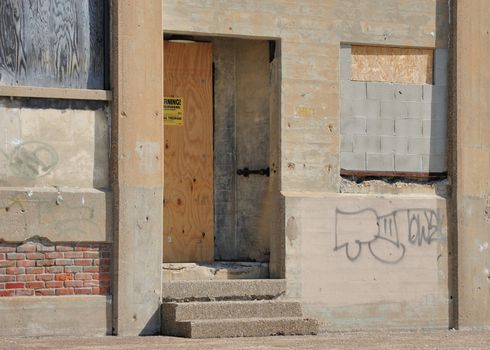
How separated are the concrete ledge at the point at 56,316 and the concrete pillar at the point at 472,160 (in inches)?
178

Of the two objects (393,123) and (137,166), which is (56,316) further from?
(393,123)

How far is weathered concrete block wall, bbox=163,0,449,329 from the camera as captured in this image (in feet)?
41.9

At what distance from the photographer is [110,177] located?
1209cm

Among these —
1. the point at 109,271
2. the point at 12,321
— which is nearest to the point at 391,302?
the point at 109,271

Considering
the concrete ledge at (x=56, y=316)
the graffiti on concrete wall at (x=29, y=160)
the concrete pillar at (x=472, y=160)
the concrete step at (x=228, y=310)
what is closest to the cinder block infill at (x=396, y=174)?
the concrete pillar at (x=472, y=160)

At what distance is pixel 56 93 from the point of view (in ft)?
39.0

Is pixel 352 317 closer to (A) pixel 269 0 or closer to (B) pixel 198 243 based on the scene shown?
(B) pixel 198 243

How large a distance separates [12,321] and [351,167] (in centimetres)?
443

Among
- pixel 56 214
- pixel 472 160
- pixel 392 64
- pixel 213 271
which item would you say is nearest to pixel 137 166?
pixel 56 214

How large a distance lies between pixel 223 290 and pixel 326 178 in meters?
1.89

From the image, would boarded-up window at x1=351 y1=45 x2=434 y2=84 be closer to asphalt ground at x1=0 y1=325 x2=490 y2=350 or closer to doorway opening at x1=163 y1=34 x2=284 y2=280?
doorway opening at x1=163 y1=34 x2=284 y2=280

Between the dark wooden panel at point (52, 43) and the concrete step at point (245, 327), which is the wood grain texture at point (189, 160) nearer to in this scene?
the dark wooden panel at point (52, 43)

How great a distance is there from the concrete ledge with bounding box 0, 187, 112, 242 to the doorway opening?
1.39 meters

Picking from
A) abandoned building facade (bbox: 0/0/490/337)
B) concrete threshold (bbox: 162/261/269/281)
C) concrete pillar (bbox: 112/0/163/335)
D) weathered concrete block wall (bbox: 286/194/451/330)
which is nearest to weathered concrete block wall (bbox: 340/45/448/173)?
abandoned building facade (bbox: 0/0/490/337)
